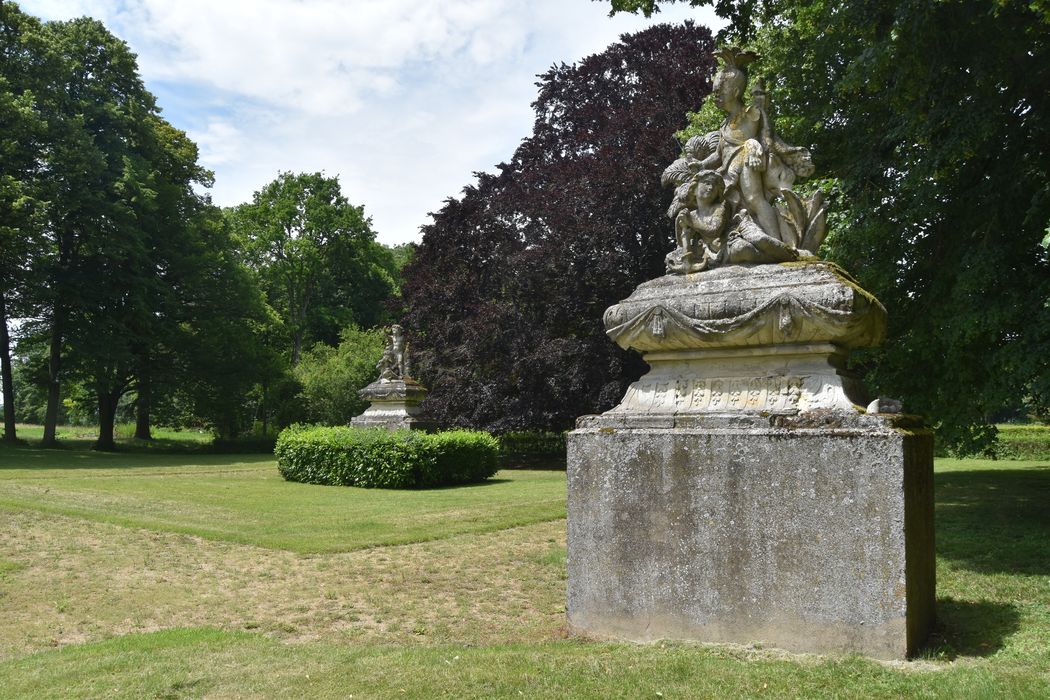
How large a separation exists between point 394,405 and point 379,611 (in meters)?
15.8

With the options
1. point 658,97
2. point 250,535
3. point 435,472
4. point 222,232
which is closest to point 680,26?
point 658,97

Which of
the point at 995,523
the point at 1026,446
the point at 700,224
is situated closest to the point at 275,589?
the point at 700,224

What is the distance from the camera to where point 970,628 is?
4.93 metres

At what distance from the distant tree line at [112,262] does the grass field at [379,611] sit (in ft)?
50.2

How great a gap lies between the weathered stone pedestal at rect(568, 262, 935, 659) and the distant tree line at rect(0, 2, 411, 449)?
2398cm

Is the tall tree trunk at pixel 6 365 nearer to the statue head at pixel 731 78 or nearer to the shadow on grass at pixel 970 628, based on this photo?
the statue head at pixel 731 78

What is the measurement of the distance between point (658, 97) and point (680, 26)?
3.49 m

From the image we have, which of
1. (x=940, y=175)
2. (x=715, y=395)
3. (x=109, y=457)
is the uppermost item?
(x=940, y=175)

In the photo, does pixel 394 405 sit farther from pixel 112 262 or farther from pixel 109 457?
pixel 112 262

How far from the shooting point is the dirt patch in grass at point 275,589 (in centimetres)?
576

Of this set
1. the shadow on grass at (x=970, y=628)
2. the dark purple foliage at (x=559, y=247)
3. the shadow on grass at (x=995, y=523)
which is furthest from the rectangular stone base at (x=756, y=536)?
the dark purple foliage at (x=559, y=247)

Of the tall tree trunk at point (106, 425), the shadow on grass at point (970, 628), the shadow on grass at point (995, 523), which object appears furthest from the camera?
the tall tree trunk at point (106, 425)

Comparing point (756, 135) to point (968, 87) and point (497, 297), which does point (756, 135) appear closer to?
point (968, 87)

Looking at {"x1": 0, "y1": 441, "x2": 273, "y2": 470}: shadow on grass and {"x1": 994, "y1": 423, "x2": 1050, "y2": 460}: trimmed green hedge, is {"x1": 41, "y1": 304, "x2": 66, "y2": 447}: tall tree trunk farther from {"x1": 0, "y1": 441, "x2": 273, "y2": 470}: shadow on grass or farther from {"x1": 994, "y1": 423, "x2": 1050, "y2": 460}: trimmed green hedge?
{"x1": 994, "y1": 423, "x2": 1050, "y2": 460}: trimmed green hedge
